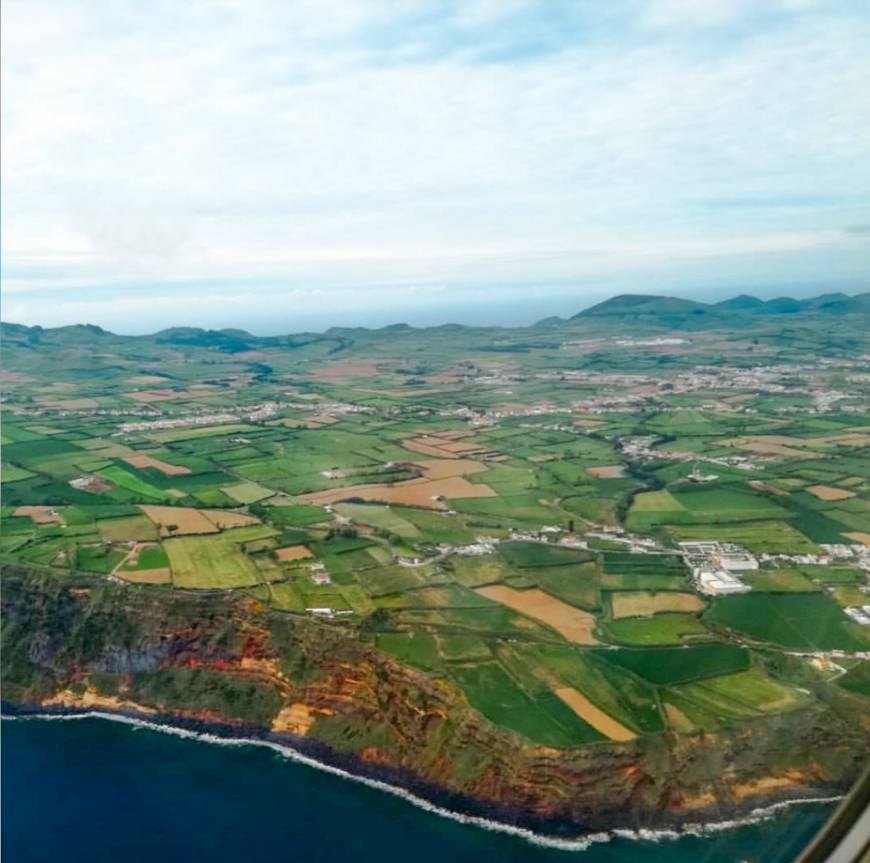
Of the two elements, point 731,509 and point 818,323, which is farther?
point 818,323

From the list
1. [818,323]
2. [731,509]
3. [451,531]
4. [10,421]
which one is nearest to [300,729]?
[451,531]

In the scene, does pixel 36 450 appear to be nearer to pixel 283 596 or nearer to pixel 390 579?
pixel 283 596

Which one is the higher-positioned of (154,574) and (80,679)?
(154,574)

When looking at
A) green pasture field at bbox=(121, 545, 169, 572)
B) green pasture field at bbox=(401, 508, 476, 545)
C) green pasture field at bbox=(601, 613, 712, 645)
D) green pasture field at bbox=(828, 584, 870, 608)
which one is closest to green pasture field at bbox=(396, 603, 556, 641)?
green pasture field at bbox=(601, 613, 712, 645)

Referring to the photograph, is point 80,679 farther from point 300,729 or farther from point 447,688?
point 447,688

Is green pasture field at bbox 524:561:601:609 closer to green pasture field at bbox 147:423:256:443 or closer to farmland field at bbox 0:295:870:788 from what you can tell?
farmland field at bbox 0:295:870:788

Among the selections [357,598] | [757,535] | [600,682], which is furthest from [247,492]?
[757,535]
